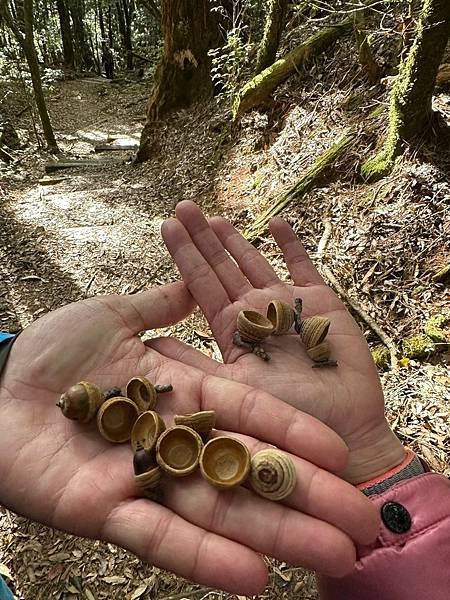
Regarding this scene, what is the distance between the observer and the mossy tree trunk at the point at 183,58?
30.8 feet

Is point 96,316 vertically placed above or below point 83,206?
above

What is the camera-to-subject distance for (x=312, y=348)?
2.47 metres

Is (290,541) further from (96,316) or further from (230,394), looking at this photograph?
(96,316)

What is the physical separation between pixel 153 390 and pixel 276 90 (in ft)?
20.6

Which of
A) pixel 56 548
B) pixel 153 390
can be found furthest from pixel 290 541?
pixel 56 548

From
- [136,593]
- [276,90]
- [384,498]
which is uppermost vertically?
[276,90]

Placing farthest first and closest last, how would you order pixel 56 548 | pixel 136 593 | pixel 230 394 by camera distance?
pixel 56 548, pixel 136 593, pixel 230 394

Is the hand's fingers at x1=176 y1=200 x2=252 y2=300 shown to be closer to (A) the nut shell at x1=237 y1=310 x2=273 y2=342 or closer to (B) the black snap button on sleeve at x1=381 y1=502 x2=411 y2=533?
(A) the nut shell at x1=237 y1=310 x2=273 y2=342

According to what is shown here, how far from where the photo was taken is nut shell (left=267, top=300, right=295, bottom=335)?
2.62m

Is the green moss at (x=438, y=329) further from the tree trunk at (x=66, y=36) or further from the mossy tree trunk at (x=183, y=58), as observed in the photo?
the tree trunk at (x=66, y=36)

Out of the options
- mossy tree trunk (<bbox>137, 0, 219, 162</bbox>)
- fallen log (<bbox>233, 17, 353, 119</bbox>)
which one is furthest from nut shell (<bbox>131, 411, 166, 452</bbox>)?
mossy tree trunk (<bbox>137, 0, 219, 162</bbox>)

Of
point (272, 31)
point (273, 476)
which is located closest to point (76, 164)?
point (272, 31)

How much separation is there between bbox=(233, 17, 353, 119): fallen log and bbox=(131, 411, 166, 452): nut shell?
6368 mm

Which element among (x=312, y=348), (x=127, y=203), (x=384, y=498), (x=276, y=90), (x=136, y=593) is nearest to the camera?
(x=384, y=498)
